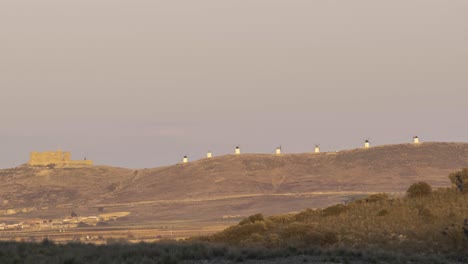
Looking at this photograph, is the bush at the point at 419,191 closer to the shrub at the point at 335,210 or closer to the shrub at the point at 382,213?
the shrub at the point at 335,210

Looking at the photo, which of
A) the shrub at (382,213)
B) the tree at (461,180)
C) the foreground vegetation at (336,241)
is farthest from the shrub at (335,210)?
the tree at (461,180)

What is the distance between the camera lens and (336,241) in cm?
4544

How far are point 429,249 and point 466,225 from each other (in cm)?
206

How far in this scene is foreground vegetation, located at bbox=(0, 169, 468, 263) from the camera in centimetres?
3500

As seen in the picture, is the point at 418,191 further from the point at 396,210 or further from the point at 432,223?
the point at 432,223

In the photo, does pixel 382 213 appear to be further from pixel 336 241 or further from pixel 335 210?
pixel 336 241

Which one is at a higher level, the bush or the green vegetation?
the bush

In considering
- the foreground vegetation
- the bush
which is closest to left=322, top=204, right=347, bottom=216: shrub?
the foreground vegetation

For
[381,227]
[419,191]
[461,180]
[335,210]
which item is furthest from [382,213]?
[461,180]

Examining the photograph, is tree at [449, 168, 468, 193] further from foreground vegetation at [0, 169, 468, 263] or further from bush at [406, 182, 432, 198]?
bush at [406, 182, 432, 198]

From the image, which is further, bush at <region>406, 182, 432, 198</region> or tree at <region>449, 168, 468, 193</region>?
bush at <region>406, 182, 432, 198</region>

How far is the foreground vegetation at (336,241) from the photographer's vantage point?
3500 centimetres

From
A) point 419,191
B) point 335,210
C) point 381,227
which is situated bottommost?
point 381,227

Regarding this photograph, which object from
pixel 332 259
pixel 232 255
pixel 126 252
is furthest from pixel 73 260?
pixel 332 259
